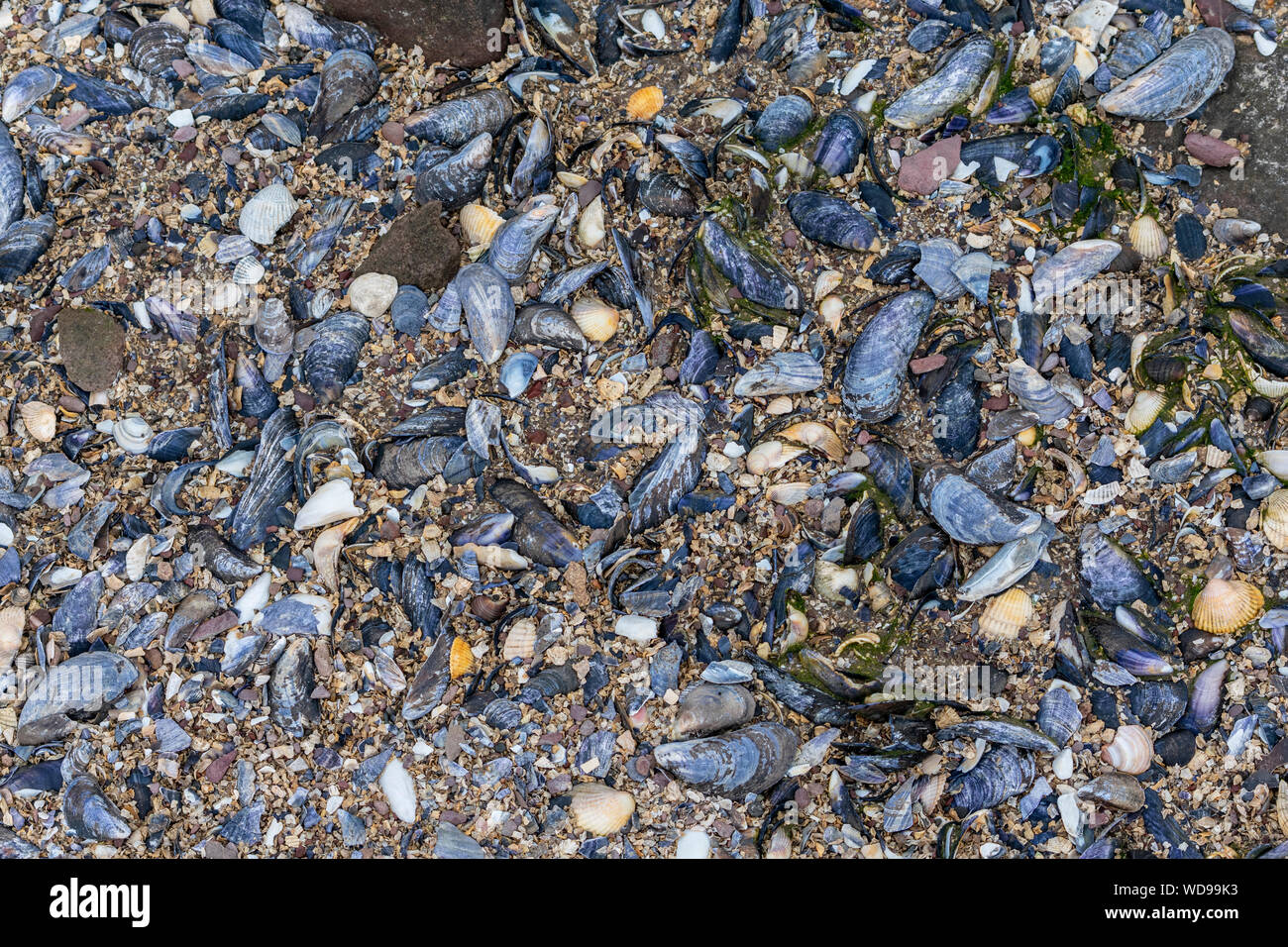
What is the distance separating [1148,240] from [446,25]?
102 inches

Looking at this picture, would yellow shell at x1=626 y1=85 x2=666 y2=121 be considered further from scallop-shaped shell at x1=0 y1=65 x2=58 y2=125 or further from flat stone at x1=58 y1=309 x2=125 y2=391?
scallop-shaped shell at x1=0 y1=65 x2=58 y2=125

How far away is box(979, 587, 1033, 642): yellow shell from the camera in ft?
8.87

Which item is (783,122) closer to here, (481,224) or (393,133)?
(481,224)

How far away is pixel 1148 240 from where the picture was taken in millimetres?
2805

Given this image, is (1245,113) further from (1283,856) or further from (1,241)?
(1,241)

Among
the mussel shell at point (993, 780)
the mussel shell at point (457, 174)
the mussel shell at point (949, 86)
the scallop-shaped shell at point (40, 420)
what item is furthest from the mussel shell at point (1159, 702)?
the scallop-shaped shell at point (40, 420)

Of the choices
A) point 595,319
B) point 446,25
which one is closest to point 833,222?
point 595,319

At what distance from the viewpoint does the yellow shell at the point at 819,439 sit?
2.76 metres

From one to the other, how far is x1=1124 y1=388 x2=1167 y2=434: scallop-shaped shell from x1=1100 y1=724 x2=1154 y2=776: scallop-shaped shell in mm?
991

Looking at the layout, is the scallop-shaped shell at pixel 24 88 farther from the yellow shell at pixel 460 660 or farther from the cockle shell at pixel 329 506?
the yellow shell at pixel 460 660

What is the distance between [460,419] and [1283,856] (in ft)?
10.1

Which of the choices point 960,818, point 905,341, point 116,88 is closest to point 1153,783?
point 960,818

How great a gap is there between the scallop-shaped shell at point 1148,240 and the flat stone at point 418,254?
2.35 metres

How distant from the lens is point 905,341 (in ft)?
9.04
